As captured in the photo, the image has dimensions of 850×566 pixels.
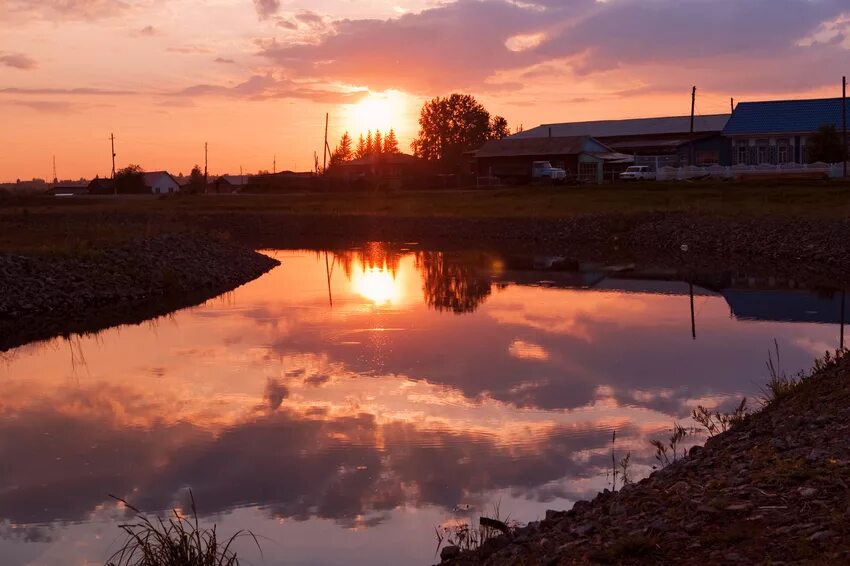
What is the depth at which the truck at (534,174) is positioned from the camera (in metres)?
80.4

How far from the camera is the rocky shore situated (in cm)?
2658

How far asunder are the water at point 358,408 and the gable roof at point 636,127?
66.3m

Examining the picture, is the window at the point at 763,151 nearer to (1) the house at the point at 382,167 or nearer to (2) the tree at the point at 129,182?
(1) the house at the point at 382,167

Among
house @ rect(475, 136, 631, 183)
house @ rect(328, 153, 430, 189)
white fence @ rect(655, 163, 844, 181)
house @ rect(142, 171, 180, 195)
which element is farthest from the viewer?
house @ rect(142, 171, 180, 195)

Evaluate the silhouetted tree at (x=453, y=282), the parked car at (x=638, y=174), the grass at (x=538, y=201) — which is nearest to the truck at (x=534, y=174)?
the parked car at (x=638, y=174)

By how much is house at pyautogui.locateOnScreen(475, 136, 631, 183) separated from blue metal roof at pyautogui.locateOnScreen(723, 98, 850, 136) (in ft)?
35.0

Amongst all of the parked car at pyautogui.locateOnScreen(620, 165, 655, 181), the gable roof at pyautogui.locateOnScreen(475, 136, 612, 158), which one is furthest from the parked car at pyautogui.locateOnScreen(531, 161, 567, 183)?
the parked car at pyautogui.locateOnScreen(620, 165, 655, 181)

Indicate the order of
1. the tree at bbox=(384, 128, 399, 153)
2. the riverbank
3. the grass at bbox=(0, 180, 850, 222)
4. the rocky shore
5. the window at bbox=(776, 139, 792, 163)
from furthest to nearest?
the tree at bbox=(384, 128, 399, 153), the window at bbox=(776, 139, 792, 163), the grass at bbox=(0, 180, 850, 222), the rocky shore, the riverbank

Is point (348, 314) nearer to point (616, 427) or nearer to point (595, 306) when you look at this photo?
point (595, 306)

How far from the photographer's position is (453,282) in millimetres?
35875

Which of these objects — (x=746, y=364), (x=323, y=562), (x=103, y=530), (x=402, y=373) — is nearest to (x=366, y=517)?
(x=323, y=562)

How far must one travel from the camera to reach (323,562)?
30.2 feet

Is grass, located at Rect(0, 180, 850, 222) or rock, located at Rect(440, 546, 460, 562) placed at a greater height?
grass, located at Rect(0, 180, 850, 222)

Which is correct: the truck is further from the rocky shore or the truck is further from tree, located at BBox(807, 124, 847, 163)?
the rocky shore
